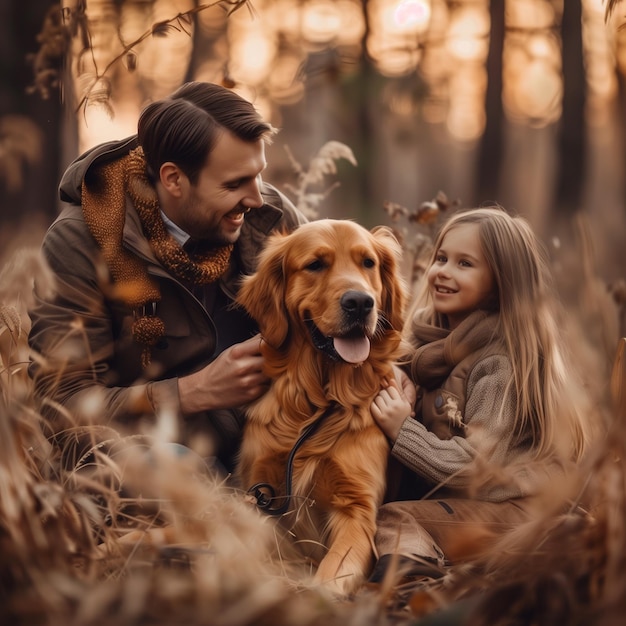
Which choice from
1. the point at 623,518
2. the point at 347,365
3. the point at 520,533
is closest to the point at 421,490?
the point at 347,365

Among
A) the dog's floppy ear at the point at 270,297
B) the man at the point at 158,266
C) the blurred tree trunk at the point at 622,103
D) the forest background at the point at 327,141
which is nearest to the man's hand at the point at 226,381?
the man at the point at 158,266

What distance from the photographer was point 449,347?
2611 mm

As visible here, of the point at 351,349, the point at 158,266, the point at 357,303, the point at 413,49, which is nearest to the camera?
the point at 357,303

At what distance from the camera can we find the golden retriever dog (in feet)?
8.07

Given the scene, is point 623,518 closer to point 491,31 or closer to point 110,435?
point 110,435

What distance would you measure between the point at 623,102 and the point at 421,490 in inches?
272

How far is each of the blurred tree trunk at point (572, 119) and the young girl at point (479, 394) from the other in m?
5.89

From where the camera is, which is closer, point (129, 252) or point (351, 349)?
point (351, 349)

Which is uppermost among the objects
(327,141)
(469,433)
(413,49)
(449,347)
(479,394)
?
(413,49)

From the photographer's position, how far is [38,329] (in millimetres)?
2760

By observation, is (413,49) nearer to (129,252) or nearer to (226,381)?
(129,252)

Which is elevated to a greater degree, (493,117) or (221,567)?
(493,117)

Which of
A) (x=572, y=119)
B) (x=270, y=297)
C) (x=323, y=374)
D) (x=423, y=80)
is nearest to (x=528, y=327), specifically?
(x=323, y=374)

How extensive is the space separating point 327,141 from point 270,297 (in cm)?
738
